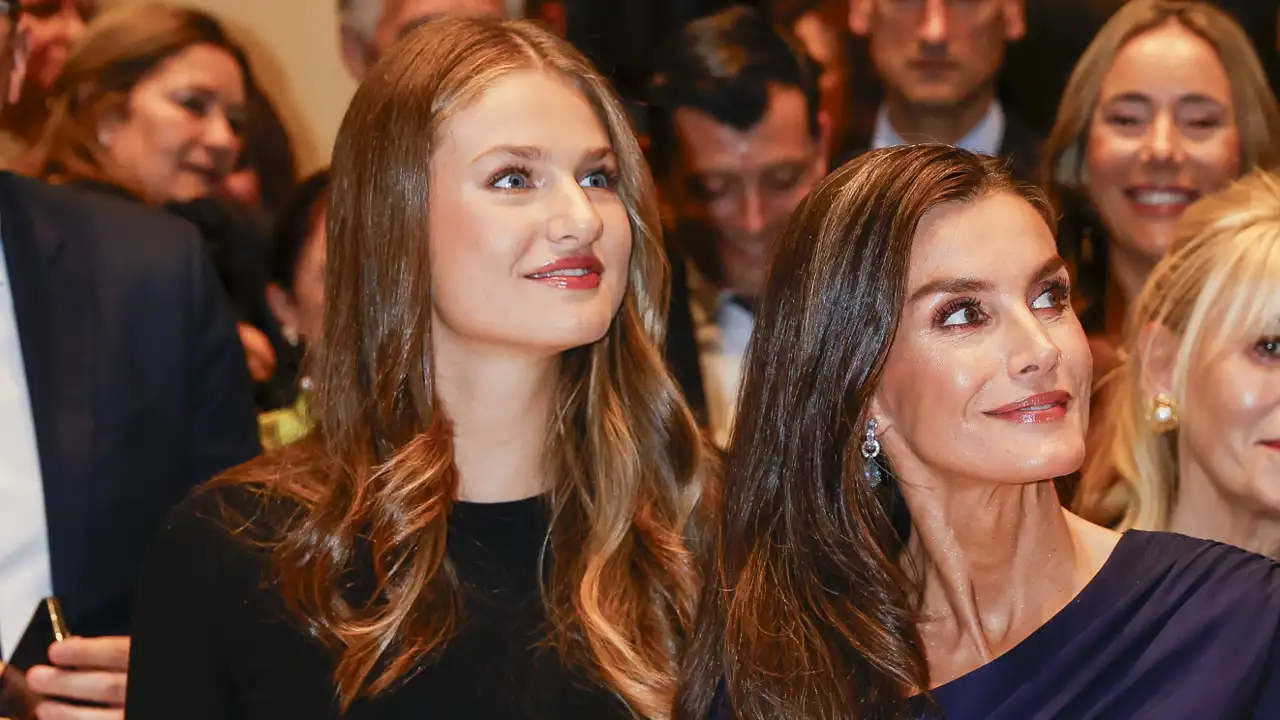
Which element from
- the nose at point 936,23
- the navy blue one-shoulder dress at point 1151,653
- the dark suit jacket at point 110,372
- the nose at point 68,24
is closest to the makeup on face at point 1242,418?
the navy blue one-shoulder dress at point 1151,653

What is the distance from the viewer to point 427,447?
2422 mm

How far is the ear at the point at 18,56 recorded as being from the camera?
2.66 meters

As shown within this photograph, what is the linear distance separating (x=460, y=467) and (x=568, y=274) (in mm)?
316

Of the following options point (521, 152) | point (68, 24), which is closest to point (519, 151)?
point (521, 152)

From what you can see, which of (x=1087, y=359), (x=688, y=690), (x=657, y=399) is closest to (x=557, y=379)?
(x=657, y=399)

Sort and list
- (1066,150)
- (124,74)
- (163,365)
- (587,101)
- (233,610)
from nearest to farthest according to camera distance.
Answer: (233,610), (587,101), (163,365), (1066,150), (124,74)

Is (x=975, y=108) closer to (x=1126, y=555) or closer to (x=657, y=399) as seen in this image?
(x=657, y=399)

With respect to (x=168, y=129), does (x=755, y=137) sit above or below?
above

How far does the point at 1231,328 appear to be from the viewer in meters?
2.48

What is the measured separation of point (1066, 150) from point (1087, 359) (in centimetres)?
131

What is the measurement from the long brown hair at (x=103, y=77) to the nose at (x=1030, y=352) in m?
2.23

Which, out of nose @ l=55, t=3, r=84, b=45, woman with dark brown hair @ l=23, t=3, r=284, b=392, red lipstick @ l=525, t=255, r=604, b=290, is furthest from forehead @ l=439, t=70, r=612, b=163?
nose @ l=55, t=3, r=84, b=45

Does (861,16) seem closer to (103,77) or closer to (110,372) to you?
(103,77)

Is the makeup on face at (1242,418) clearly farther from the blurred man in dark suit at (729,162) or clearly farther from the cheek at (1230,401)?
the blurred man in dark suit at (729,162)
